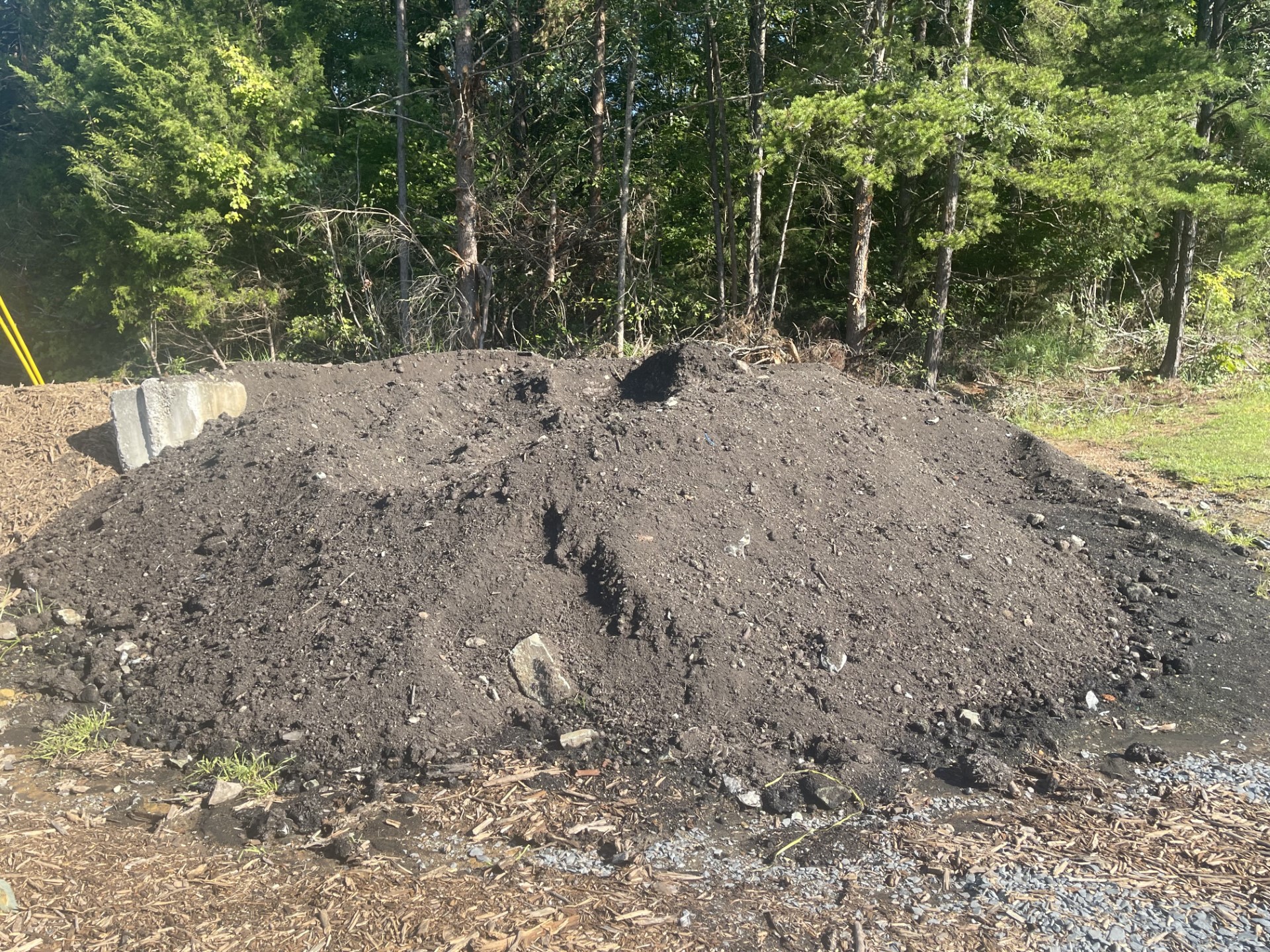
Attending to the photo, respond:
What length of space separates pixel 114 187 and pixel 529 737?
14.5m

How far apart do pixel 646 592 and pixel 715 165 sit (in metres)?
10.4

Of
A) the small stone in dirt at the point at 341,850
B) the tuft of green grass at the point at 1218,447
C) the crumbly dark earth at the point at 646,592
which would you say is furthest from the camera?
the tuft of green grass at the point at 1218,447

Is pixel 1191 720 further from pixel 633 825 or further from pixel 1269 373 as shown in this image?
pixel 1269 373

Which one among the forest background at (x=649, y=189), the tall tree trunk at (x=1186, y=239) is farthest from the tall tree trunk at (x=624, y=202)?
the tall tree trunk at (x=1186, y=239)

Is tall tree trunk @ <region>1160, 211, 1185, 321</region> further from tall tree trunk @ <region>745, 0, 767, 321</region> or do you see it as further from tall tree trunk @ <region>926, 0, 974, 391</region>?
tall tree trunk @ <region>745, 0, 767, 321</region>

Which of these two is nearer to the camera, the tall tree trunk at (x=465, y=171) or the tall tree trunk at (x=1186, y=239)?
the tall tree trunk at (x=1186, y=239)

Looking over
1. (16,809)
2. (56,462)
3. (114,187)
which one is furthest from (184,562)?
(114,187)

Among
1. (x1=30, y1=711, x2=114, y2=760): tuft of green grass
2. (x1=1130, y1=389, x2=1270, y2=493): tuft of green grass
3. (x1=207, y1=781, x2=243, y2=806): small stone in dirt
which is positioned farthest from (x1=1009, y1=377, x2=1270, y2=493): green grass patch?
(x1=30, y1=711, x2=114, y2=760): tuft of green grass

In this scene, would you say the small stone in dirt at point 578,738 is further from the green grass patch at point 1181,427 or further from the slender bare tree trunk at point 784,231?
the slender bare tree trunk at point 784,231

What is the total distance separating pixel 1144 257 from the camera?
14406 millimetres

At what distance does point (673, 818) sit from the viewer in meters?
3.53

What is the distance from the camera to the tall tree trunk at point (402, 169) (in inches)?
521

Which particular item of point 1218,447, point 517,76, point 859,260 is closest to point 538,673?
point 1218,447

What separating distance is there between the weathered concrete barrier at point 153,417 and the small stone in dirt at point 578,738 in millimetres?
4265
